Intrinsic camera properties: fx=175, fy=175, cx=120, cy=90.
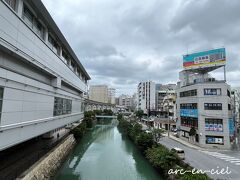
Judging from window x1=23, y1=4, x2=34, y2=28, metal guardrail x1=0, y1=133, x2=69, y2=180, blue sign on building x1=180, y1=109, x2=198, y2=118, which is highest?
window x1=23, y1=4, x2=34, y2=28

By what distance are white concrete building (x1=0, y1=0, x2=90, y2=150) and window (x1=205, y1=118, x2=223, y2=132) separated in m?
23.4

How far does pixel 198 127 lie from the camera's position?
96.5ft

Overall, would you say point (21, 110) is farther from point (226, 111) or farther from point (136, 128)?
point (226, 111)

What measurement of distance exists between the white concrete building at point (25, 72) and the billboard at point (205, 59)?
78.5 ft

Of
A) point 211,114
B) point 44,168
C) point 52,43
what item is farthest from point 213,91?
point 44,168

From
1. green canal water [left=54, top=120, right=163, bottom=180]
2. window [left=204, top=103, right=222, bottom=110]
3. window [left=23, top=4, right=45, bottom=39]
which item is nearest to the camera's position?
window [left=23, top=4, right=45, bottom=39]

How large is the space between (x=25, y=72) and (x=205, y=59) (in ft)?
94.1

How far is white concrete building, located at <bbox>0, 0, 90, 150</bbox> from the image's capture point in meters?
10.4

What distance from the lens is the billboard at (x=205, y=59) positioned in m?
29.3

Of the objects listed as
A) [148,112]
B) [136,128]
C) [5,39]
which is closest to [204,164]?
[136,128]

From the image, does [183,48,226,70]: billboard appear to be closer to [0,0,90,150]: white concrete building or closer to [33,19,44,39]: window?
[0,0,90,150]: white concrete building

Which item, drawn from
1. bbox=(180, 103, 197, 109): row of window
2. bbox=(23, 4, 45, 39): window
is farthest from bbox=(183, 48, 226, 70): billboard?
bbox=(23, 4, 45, 39): window

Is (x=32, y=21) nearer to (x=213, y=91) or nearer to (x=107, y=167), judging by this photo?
(x=107, y=167)

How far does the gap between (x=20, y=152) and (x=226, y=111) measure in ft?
95.3
